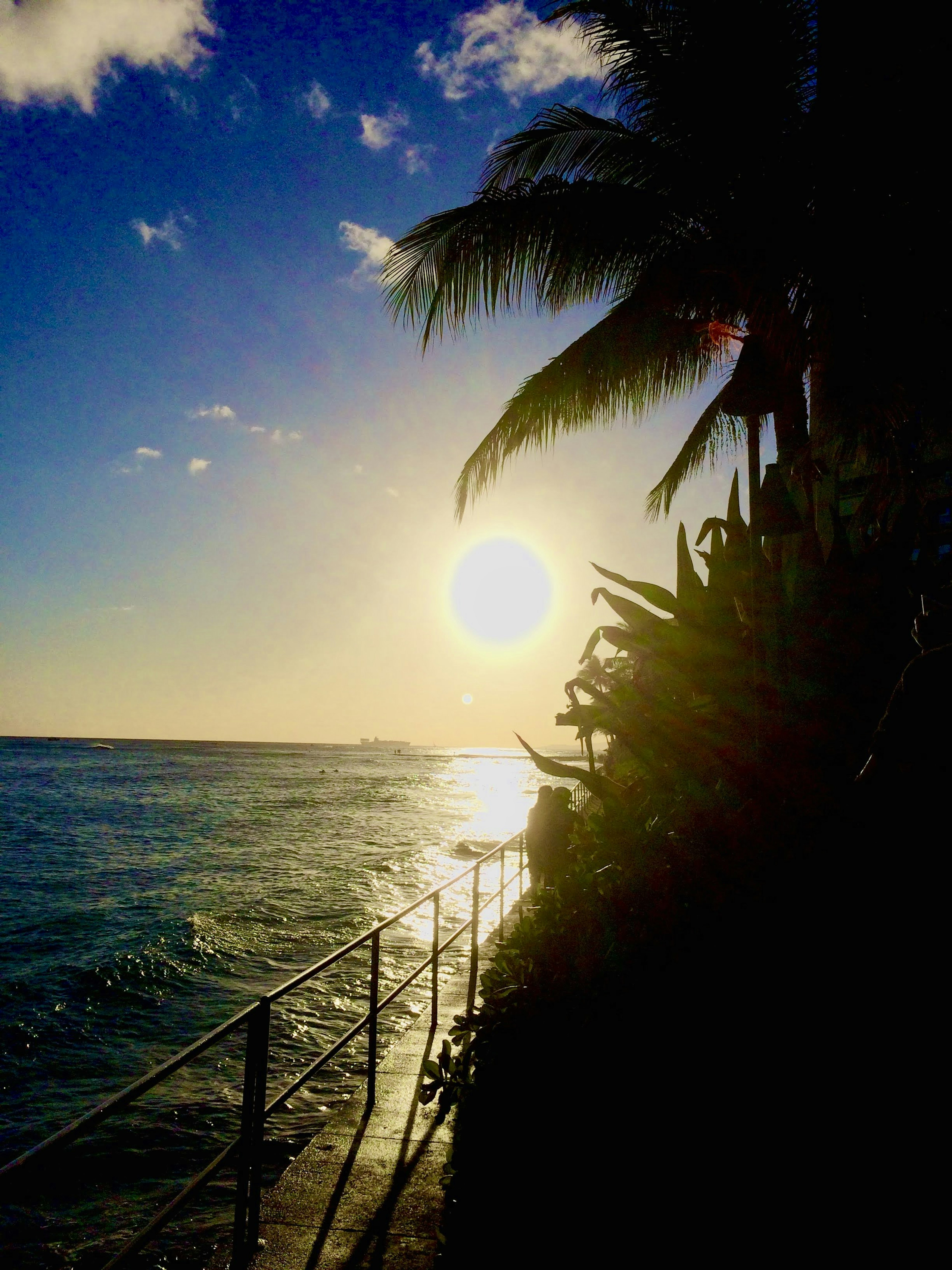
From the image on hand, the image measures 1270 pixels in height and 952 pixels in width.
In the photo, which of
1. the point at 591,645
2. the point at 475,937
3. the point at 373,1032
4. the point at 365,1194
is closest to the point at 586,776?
the point at 591,645

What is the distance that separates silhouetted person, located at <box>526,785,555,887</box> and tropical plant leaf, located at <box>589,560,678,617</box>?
1144mm

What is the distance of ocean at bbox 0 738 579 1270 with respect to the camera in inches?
205

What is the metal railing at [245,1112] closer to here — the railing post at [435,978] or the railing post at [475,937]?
the railing post at [435,978]

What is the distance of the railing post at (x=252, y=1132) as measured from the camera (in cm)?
285

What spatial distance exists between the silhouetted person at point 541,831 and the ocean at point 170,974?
7.16 ft

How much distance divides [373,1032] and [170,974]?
7.48m

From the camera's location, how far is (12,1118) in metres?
6.39

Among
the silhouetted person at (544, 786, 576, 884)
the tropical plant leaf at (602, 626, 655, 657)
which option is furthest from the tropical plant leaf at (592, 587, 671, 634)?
the silhouetted person at (544, 786, 576, 884)

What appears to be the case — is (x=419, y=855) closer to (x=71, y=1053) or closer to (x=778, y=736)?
(x=71, y=1053)

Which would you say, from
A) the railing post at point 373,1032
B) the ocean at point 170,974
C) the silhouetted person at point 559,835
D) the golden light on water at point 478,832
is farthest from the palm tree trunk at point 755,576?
the golden light on water at point 478,832

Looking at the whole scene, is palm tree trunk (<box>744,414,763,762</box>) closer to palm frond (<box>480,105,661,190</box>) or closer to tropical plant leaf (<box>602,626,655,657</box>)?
tropical plant leaf (<box>602,626,655,657</box>)

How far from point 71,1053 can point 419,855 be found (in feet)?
45.6

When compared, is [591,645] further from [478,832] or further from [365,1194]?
[478,832]

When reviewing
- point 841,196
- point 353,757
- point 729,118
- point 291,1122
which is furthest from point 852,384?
point 353,757
